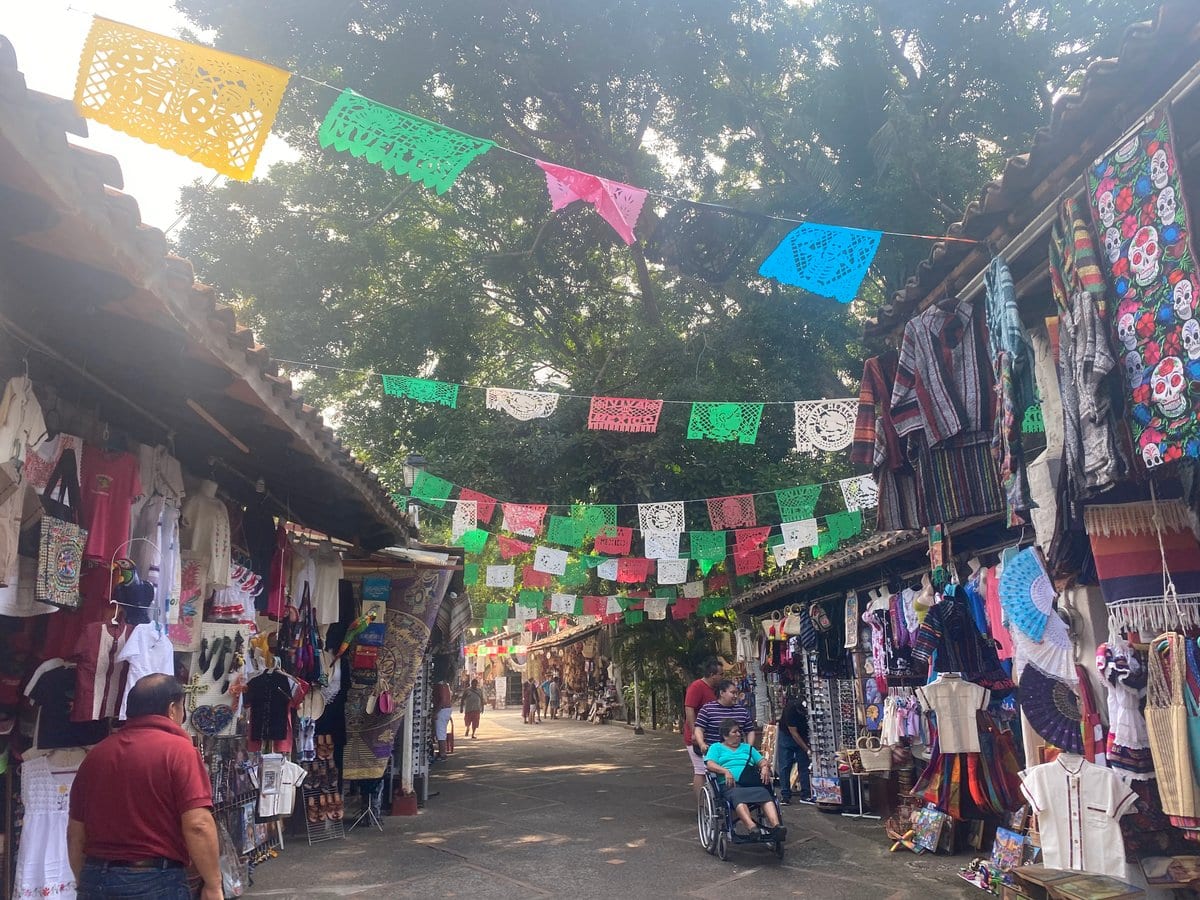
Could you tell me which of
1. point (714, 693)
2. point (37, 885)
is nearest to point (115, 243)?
point (37, 885)

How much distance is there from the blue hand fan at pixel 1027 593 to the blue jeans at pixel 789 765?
680 cm

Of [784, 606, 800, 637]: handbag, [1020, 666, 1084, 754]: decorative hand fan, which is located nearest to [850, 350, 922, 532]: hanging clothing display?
[1020, 666, 1084, 754]: decorative hand fan

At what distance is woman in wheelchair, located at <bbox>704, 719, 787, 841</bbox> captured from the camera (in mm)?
7938

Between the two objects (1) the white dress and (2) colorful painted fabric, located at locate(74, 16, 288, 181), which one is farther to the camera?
(2) colorful painted fabric, located at locate(74, 16, 288, 181)

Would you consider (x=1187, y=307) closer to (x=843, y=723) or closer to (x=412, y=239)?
(x=843, y=723)

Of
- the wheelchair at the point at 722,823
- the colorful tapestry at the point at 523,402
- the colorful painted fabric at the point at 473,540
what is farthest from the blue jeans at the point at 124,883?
the colorful painted fabric at the point at 473,540

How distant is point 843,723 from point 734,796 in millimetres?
4320

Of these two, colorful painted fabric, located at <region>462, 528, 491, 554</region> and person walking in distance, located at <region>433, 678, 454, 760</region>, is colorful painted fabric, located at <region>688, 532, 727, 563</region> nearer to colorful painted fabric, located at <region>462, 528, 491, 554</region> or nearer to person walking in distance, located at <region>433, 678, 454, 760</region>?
colorful painted fabric, located at <region>462, 528, 491, 554</region>

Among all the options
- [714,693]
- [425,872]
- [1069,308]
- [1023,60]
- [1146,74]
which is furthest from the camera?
[1023,60]

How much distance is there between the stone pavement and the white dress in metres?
2.93

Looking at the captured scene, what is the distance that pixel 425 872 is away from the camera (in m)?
7.77

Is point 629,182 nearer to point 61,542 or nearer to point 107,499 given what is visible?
point 107,499

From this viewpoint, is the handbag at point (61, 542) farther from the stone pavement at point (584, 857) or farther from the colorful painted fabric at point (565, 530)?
the colorful painted fabric at point (565, 530)

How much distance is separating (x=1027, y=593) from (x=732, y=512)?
8.54 m
